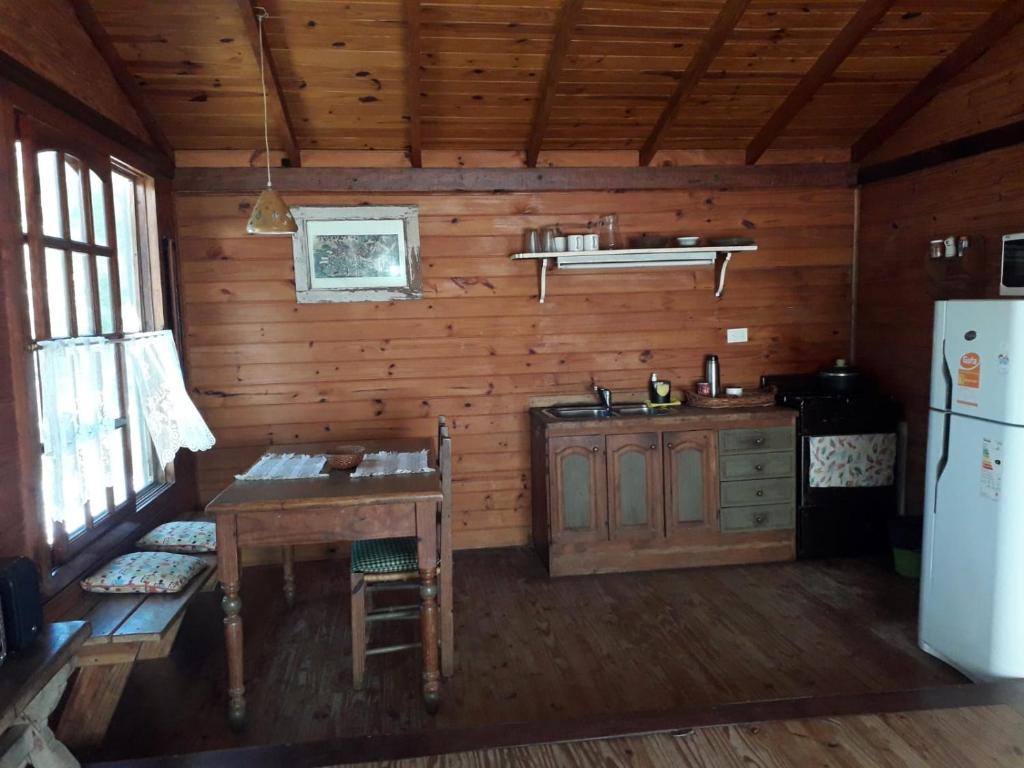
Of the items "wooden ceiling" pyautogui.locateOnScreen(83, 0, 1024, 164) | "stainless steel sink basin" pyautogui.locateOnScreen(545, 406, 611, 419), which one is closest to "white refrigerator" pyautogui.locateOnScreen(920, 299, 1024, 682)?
"wooden ceiling" pyautogui.locateOnScreen(83, 0, 1024, 164)

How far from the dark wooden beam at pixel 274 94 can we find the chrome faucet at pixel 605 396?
6.76ft

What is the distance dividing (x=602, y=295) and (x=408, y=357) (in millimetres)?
1168

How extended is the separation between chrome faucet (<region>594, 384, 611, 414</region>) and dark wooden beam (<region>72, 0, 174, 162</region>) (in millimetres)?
2602

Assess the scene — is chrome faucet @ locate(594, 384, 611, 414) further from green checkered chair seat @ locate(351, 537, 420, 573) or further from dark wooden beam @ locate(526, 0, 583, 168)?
green checkered chair seat @ locate(351, 537, 420, 573)

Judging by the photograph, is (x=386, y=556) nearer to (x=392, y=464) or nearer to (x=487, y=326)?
(x=392, y=464)

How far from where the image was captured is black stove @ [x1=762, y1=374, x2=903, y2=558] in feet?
13.2

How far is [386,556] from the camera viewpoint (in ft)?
9.41

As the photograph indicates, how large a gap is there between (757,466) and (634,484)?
2.21ft

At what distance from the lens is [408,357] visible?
4.25 metres

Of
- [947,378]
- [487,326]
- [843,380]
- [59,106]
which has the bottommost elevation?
[843,380]

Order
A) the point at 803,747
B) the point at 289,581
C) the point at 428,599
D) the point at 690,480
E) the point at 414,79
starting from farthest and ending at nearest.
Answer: the point at 690,480 < the point at 289,581 < the point at 414,79 < the point at 428,599 < the point at 803,747

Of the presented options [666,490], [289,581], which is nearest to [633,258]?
[666,490]

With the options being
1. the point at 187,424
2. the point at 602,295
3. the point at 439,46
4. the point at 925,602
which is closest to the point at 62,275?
the point at 187,424

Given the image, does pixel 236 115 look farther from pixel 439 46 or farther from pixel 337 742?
pixel 337 742
